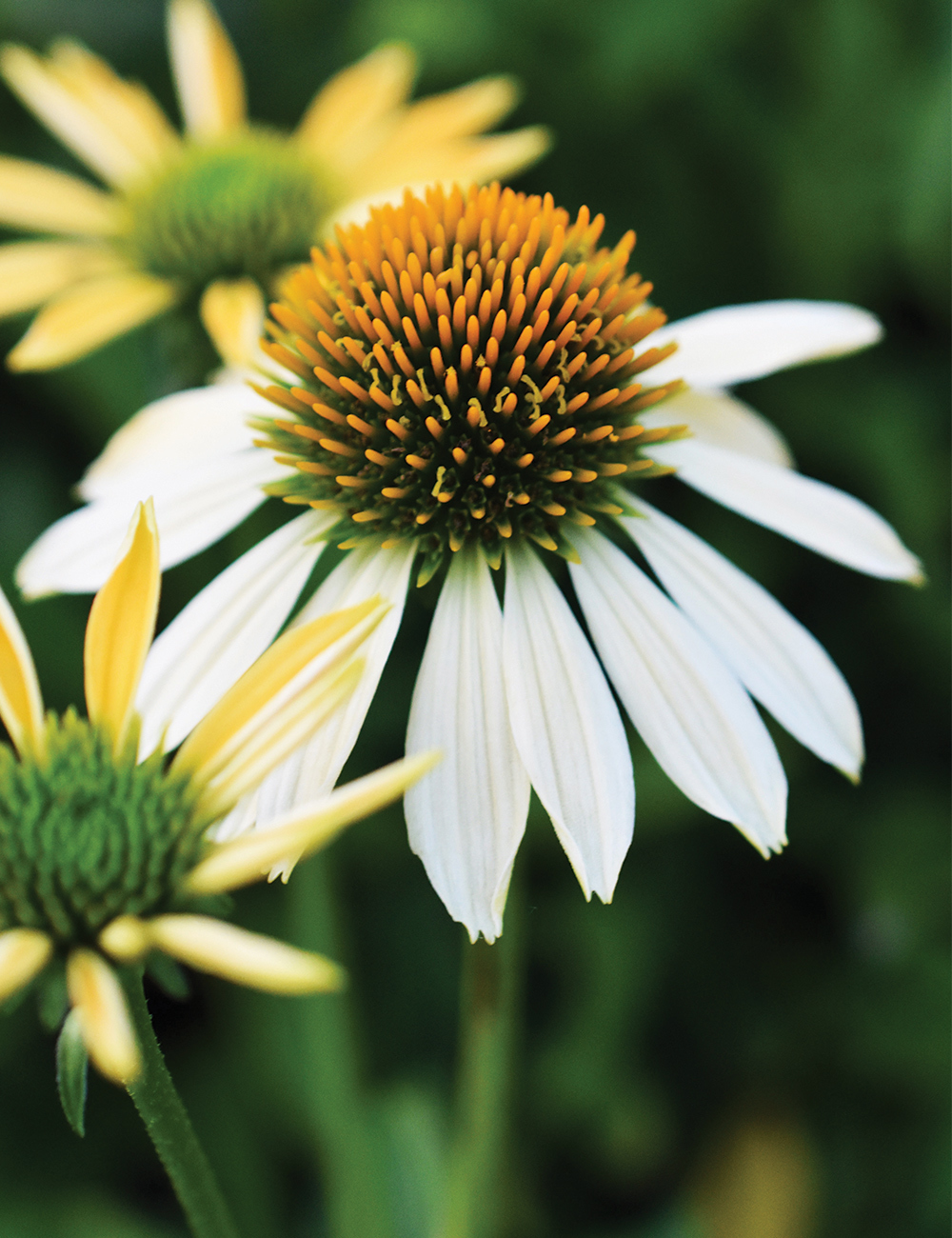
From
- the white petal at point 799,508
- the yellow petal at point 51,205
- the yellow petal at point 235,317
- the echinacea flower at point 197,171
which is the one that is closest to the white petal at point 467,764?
the white petal at point 799,508

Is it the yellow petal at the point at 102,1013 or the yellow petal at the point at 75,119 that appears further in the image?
the yellow petal at the point at 75,119

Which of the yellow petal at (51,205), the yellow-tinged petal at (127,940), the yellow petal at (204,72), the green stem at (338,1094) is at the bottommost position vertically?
the green stem at (338,1094)

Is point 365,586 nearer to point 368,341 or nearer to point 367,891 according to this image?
point 368,341

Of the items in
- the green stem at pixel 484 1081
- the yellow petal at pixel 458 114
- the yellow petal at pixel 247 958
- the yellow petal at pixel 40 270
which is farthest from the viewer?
the yellow petal at pixel 458 114

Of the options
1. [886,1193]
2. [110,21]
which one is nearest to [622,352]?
[886,1193]

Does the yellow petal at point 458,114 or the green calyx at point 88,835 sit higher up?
the yellow petal at point 458,114

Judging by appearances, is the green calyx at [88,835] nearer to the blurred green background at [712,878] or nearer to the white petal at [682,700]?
the white petal at [682,700]

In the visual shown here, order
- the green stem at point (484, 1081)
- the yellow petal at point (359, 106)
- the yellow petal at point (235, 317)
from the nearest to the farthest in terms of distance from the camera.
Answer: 1. the green stem at point (484, 1081)
2. the yellow petal at point (235, 317)
3. the yellow petal at point (359, 106)
